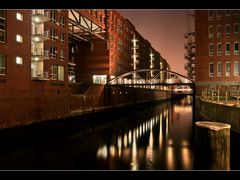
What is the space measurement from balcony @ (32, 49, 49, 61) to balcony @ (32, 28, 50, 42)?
1.34 metres

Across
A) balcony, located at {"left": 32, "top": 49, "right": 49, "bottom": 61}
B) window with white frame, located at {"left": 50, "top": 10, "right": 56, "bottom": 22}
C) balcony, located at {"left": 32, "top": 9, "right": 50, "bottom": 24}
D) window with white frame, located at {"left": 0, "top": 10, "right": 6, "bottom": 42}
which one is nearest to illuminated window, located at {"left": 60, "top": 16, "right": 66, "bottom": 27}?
window with white frame, located at {"left": 50, "top": 10, "right": 56, "bottom": 22}

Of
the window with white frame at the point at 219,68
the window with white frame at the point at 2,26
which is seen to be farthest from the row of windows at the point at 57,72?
the window with white frame at the point at 219,68

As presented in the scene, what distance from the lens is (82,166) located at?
1240 centimetres

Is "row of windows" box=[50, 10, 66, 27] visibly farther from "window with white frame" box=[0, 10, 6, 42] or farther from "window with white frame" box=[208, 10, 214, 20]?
"window with white frame" box=[208, 10, 214, 20]

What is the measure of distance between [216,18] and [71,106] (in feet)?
93.5

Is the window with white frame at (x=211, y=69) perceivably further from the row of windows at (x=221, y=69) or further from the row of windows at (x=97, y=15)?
the row of windows at (x=97, y=15)

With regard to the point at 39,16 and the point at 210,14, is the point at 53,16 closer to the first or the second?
the point at 39,16

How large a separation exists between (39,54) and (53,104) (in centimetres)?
604

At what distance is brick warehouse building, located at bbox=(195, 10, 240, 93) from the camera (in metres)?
38.0

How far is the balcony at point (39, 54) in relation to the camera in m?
26.8

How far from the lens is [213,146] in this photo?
519 cm

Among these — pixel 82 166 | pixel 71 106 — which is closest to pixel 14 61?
pixel 71 106
